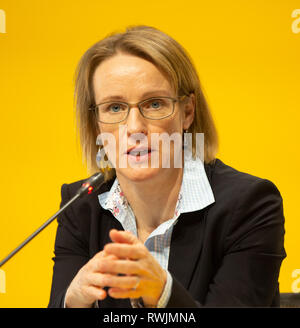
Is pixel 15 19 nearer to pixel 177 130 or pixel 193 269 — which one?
pixel 177 130

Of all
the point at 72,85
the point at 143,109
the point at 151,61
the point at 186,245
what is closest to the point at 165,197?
the point at 186,245

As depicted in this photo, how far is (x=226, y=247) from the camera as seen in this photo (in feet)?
3.66

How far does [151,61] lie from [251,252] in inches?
20.5

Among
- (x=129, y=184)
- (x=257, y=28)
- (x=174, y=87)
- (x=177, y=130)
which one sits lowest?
(x=129, y=184)

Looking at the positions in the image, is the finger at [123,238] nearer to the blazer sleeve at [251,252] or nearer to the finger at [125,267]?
the finger at [125,267]

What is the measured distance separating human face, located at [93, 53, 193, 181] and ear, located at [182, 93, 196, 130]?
0.08 metres

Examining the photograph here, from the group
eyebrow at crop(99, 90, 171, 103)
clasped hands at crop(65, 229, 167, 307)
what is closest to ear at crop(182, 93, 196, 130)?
eyebrow at crop(99, 90, 171, 103)

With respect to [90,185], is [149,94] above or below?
above

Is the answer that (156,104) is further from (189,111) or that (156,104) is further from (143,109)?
(189,111)

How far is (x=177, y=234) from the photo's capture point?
1.18m

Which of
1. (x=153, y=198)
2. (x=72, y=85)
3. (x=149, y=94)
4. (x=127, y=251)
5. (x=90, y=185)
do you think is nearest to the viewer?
(x=127, y=251)

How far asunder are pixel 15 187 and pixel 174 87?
1.14 m

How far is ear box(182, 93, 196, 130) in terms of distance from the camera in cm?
126
